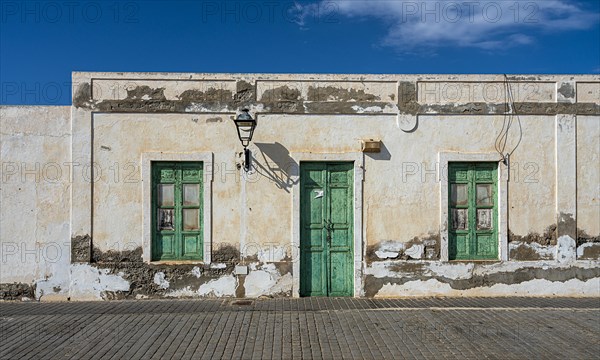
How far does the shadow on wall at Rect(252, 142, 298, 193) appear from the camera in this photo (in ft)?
27.6

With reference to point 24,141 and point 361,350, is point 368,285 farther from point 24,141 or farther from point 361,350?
point 24,141

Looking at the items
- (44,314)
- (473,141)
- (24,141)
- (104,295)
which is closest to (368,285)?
(473,141)

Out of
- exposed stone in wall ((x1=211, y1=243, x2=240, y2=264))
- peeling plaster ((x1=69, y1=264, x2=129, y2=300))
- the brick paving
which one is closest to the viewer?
the brick paving

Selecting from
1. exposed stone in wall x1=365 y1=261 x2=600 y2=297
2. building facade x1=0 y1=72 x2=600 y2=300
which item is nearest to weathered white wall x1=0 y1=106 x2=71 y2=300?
building facade x1=0 y1=72 x2=600 y2=300

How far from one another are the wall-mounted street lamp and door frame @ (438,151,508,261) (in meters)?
3.46

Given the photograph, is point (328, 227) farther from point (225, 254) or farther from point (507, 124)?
point (507, 124)

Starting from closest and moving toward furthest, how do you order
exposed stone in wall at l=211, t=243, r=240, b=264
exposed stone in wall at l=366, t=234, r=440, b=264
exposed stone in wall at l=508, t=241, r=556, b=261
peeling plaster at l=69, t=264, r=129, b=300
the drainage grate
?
the drainage grate, peeling plaster at l=69, t=264, r=129, b=300, exposed stone in wall at l=211, t=243, r=240, b=264, exposed stone in wall at l=366, t=234, r=440, b=264, exposed stone in wall at l=508, t=241, r=556, b=261

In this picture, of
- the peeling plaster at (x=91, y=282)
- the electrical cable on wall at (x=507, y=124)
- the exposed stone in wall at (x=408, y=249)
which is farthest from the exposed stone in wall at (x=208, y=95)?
the electrical cable on wall at (x=507, y=124)

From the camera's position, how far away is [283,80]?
28.0 feet

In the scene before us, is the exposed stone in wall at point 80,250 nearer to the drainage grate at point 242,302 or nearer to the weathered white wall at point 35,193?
the weathered white wall at point 35,193

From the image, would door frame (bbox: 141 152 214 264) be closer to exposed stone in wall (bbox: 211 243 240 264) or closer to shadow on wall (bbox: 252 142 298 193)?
exposed stone in wall (bbox: 211 243 240 264)

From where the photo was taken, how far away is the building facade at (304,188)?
8320 millimetres

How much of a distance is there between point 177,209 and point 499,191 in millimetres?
5891

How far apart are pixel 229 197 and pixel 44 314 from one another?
3.48m
